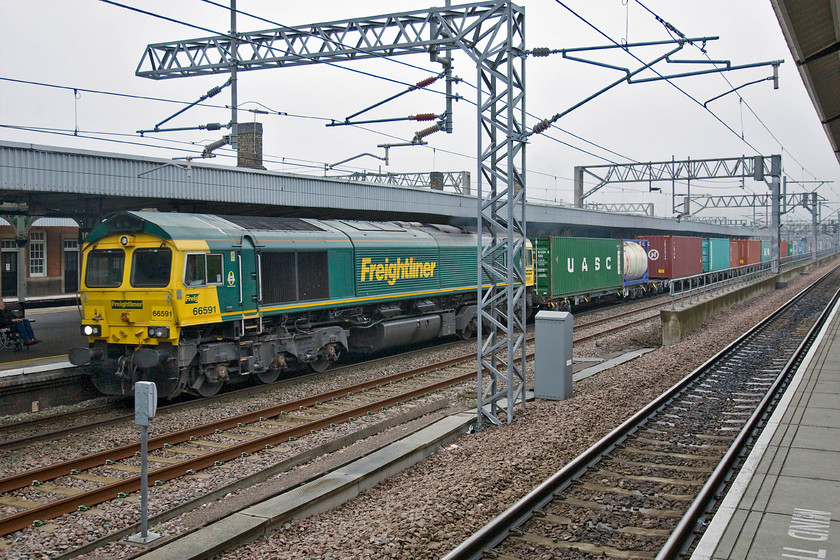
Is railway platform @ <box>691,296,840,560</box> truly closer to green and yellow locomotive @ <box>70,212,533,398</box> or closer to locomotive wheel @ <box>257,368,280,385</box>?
green and yellow locomotive @ <box>70,212,533,398</box>

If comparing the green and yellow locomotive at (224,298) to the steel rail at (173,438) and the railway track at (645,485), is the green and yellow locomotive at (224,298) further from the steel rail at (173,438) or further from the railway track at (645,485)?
the railway track at (645,485)

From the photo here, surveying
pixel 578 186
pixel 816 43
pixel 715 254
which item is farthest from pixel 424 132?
pixel 715 254

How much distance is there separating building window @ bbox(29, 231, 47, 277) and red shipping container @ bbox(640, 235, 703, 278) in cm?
3109

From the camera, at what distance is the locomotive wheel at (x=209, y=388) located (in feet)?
44.4

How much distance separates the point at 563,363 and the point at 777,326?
1556 centimetres

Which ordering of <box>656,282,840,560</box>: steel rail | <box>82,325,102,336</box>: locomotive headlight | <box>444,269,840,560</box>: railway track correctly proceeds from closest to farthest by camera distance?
<box>656,282,840,560</box>: steel rail → <box>444,269,840,560</box>: railway track → <box>82,325,102,336</box>: locomotive headlight

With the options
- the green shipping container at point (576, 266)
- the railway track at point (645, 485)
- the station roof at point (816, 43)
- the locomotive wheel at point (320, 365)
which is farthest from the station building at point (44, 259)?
the station roof at point (816, 43)


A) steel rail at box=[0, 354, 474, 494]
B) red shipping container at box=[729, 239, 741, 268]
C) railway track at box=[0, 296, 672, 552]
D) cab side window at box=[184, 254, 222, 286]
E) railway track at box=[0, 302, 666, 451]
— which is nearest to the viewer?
railway track at box=[0, 296, 672, 552]

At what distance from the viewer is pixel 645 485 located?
27.5ft

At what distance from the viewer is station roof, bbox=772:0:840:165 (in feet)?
29.9

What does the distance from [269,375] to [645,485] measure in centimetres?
894

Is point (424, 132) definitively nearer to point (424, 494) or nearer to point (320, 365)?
point (320, 365)

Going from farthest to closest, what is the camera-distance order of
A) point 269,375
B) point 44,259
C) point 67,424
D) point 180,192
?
1. point 44,259
2. point 180,192
3. point 269,375
4. point 67,424

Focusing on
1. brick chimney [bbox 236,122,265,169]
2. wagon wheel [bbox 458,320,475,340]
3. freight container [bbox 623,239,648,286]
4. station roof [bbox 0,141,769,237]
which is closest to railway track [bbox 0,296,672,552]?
station roof [bbox 0,141,769,237]
